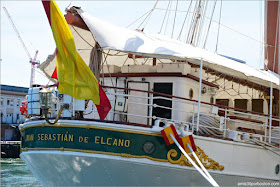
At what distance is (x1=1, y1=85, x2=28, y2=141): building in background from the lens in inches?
2793

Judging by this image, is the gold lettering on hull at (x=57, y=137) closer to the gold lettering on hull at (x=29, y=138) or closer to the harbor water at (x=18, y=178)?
the gold lettering on hull at (x=29, y=138)

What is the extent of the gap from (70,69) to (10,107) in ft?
214

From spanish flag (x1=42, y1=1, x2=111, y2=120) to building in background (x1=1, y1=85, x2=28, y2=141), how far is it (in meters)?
61.3

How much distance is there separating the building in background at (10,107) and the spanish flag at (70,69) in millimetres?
61250

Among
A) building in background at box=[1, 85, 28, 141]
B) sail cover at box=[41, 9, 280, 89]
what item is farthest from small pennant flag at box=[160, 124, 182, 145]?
building in background at box=[1, 85, 28, 141]

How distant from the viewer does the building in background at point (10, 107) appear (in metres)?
70.9

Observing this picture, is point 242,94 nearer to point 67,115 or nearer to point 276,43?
point 276,43

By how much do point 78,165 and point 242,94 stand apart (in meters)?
10.5

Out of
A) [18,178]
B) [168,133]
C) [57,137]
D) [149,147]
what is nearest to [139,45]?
[168,133]

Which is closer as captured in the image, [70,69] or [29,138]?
[70,69]

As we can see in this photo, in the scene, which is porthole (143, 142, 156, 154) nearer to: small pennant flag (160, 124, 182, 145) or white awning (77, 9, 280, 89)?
small pennant flag (160, 124, 182, 145)

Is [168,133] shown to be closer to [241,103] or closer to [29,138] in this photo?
[29,138]

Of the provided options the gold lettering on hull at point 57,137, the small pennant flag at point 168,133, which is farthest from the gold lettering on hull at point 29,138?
the small pennant flag at point 168,133

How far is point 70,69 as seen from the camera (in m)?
11.3
